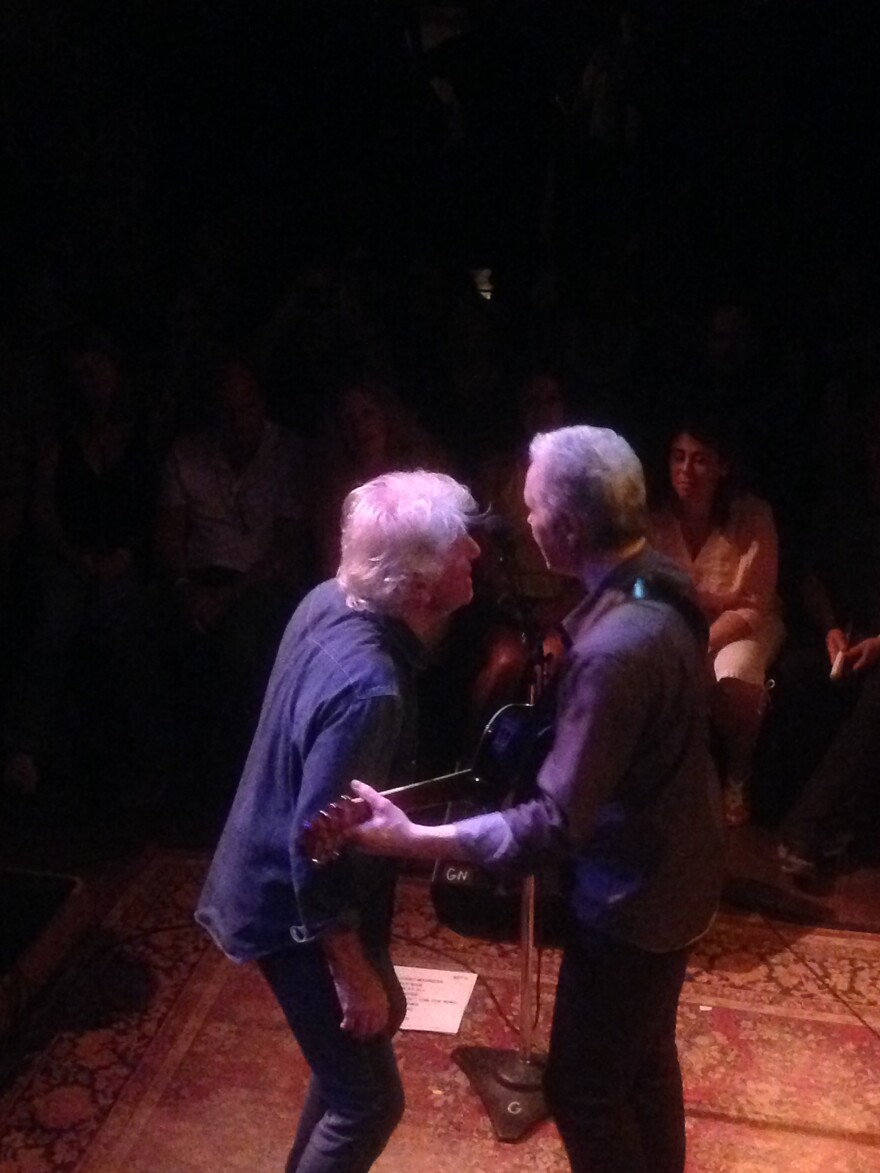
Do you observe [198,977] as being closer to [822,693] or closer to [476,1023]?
[476,1023]

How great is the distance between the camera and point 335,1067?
185 cm

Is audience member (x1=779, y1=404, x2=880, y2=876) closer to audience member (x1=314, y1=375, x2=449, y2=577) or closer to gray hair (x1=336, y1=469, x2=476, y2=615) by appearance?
audience member (x1=314, y1=375, x2=449, y2=577)

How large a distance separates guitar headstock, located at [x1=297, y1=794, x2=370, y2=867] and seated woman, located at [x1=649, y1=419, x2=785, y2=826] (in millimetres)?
2360

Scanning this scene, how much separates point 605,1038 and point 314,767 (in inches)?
24.4

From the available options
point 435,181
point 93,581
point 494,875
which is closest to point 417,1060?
point 494,875

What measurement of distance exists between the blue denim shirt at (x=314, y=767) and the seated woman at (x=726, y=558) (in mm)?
2185

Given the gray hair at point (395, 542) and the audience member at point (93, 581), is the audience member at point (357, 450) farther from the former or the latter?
the gray hair at point (395, 542)

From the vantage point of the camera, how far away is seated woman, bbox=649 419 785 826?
3.83 m

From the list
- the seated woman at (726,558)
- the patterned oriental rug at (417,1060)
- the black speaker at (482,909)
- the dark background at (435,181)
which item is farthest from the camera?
the dark background at (435,181)

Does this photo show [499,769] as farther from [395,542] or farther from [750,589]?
[750,589]

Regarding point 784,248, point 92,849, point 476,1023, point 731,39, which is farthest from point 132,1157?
point 731,39

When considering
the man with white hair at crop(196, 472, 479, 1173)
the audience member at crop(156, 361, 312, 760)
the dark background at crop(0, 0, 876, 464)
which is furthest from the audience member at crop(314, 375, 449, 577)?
the man with white hair at crop(196, 472, 479, 1173)

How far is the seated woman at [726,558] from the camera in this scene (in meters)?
3.83

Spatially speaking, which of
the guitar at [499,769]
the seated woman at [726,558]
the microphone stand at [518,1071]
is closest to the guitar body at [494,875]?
the guitar at [499,769]
